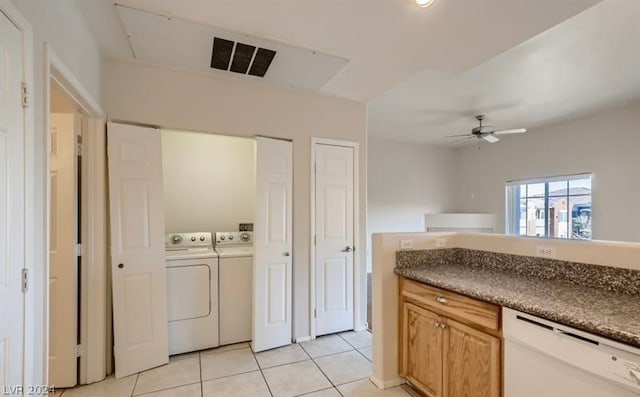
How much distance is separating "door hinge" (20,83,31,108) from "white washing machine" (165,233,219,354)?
178 cm

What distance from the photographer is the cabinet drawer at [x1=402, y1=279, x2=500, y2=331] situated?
155 centimetres

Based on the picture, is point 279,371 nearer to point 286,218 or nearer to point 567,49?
point 286,218

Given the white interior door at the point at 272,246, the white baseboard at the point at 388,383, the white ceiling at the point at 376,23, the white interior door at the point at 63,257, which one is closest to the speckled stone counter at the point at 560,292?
the white baseboard at the point at 388,383

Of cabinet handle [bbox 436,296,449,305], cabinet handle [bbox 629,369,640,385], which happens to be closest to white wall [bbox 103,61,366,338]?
cabinet handle [bbox 436,296,449,305]

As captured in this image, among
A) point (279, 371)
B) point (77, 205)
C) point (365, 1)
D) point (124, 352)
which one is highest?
point (365, 1)

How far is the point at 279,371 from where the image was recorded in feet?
8.33

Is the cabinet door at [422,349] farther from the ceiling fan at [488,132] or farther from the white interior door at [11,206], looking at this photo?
the ceiling fan at [488,132]

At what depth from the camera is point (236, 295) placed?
3076mm

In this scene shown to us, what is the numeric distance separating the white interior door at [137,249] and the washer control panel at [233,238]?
860 millimetres

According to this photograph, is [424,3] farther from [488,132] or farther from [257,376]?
[488,132]

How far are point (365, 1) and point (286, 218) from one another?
1997 millimetres

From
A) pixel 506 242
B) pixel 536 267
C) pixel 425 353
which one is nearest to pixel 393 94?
pixel 506 242

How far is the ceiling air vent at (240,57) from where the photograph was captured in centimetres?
233

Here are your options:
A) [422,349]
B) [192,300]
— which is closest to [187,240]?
[192,300]
